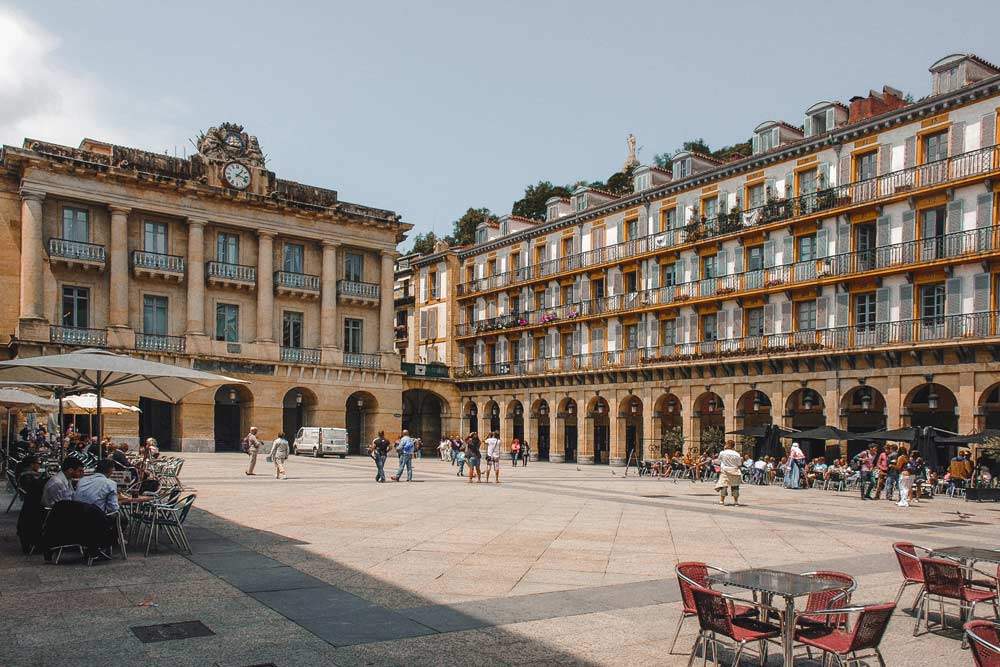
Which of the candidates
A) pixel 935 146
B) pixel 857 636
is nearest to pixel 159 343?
pixel 935 146

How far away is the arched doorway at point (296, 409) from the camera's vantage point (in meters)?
49.1

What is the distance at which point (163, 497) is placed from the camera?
1271cm

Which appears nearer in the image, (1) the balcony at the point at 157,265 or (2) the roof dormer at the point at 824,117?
(2) the roof dormer at the point at 824,117

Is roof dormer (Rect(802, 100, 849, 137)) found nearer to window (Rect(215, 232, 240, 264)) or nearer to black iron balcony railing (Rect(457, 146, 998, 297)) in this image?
black iron balcony railing (Rect(457, 146, 998, 297))

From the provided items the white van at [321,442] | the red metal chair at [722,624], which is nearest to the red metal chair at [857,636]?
→ the red metal chair at [722,624]

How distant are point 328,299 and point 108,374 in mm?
35838

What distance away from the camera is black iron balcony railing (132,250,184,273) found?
44.1m

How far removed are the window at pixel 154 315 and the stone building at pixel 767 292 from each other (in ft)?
68.0

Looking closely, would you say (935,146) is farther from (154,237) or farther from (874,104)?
(154,237)

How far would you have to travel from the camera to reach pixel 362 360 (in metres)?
51.2

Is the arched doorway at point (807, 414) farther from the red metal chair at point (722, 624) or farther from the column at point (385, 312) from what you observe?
the red metal chair at point (722, 624)

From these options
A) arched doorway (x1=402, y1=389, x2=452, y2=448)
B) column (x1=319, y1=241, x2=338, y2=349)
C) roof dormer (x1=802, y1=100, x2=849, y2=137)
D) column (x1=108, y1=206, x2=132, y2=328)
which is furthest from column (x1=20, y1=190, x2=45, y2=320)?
roof dormer (x1=802, y1=100, x2=849, y2=137)

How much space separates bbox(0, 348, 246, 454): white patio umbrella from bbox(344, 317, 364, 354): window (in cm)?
3444

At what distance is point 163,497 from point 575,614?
700cm
